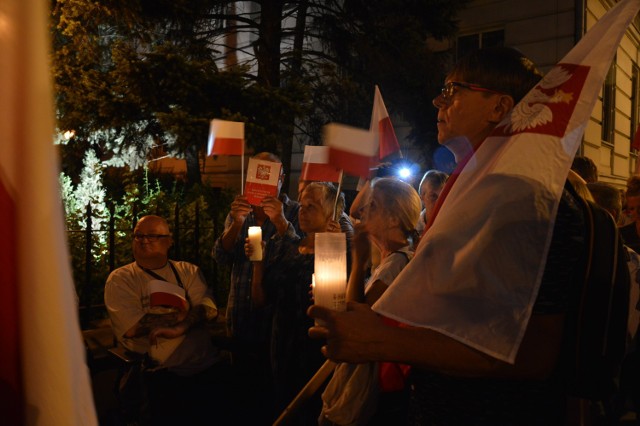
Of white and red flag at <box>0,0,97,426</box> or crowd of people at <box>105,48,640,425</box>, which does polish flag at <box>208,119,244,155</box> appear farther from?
white and red flag at <box>0,0,97,426</box>

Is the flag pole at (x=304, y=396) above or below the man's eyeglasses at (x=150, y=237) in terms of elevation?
below

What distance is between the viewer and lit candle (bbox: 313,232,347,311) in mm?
2016

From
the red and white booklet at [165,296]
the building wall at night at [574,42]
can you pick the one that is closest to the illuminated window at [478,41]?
the building wall at night at [574,42]

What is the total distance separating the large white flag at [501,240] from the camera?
1276 millimetres

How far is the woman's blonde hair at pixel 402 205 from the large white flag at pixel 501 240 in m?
1.40

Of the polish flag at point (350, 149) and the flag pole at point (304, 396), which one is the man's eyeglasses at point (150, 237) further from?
the flag pole at point (304, 396)

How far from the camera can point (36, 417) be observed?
2.95 feet

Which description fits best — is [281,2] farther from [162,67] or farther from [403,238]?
[403,238]

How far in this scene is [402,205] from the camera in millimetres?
2857

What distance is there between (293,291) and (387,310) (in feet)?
8.25

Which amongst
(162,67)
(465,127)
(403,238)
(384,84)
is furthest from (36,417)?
(384,84)

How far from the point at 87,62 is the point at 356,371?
24.5 feet

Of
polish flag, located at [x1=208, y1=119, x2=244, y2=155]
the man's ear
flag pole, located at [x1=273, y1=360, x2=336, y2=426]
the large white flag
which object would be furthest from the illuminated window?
the large white flag

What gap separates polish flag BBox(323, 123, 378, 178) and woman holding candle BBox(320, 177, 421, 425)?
0.37 metres
